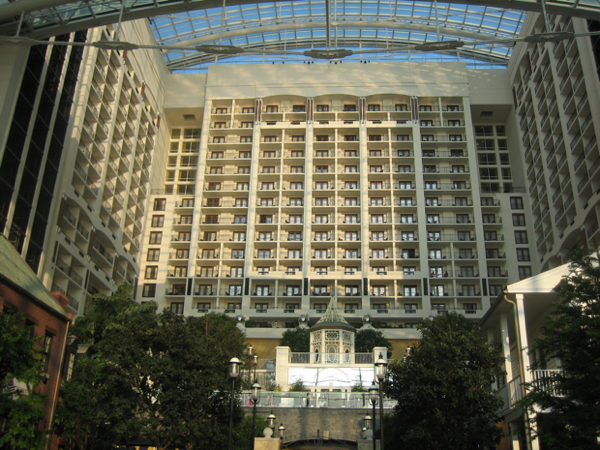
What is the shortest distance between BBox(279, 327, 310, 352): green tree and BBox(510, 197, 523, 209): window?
34.1 metres

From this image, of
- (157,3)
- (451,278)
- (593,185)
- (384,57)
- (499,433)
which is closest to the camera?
(499,433)

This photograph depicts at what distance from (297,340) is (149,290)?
26.6m

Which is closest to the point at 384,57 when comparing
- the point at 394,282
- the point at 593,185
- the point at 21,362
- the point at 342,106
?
the point at 342,106

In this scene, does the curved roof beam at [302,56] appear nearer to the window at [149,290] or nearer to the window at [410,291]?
the window at [149,290]

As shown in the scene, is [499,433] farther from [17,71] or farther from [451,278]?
[451,278]

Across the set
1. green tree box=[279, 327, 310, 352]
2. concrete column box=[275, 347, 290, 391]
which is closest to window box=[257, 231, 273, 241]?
green tree box=[279, 327, 310, 352]

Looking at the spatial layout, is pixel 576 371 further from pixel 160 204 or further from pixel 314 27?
pixel 314 27

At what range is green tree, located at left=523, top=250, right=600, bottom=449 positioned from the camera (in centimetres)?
1827

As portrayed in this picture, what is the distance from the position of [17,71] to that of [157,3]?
13314 millimetres

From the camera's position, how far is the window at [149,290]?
77.9 m

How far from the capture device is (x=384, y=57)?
91.5 m

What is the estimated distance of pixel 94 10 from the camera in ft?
144

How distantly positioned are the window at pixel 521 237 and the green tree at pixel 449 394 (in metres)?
54.9

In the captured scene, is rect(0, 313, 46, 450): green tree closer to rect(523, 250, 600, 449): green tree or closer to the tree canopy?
the tree canopy
